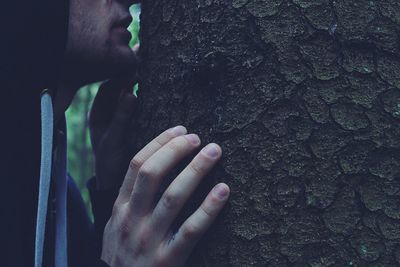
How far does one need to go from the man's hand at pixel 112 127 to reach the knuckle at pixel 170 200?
72 centimetres

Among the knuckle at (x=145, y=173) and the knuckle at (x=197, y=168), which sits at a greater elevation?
the knuckle at (x=197, y=168)

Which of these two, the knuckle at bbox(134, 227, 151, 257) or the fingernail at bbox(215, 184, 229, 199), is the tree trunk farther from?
the knuckle at bbox(134, 227, 151, 257)

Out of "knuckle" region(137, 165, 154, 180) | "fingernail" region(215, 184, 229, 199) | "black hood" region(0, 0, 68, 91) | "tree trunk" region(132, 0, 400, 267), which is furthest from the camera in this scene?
"black hood" region(0, 0, 68, 91)

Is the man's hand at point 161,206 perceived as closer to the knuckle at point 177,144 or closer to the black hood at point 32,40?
the knuckle at point 177,144

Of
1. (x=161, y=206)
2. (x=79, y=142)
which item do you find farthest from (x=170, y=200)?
(x=79, y=142)

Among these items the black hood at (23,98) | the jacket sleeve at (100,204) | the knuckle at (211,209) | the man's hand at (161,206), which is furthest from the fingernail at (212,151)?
the jacket sleeve at (100,204)

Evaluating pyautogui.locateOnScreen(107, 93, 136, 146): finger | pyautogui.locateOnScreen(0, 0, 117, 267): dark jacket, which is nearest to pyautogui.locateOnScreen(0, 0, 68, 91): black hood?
pyautogui.locateOnScreen(0, 0, 117, 267): dark jacket

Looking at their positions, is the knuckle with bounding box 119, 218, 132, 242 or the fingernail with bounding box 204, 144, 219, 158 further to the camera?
the knuckle with bounding box 119, 218, 132, 242

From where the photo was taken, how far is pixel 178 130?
1.50 meters

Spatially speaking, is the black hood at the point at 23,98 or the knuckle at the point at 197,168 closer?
the knuckle at the point at 197,168

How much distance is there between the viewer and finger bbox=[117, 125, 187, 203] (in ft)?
4.92

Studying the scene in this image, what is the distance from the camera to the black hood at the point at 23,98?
191 cm

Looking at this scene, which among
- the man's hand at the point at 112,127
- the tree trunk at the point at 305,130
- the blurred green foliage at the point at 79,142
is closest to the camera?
the tree trunk at the point at 305,130

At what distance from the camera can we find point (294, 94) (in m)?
1.33
